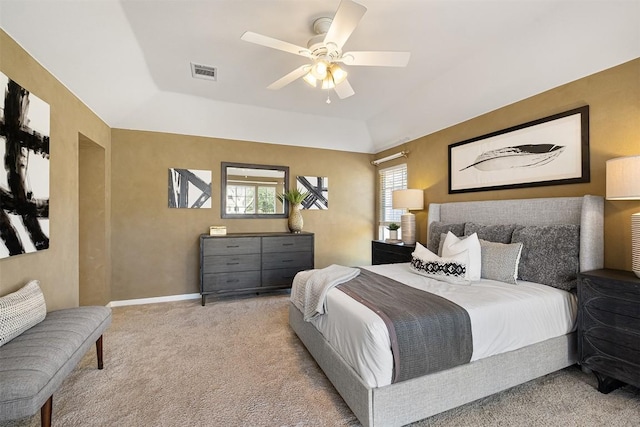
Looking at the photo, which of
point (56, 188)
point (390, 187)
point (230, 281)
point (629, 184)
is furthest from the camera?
point (390, 187)

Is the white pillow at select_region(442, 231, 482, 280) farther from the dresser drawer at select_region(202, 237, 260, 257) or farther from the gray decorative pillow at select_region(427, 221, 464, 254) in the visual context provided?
the dresser drawer at select_region(202, 237, 260, 257)

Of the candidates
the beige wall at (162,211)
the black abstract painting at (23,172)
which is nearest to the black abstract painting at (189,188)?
the beige wall at (162,211)

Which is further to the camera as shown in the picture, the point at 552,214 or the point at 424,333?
the point at 552,214

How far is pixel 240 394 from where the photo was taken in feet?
6.34

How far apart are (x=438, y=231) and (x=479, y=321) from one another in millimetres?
1832

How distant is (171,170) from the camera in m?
4.05

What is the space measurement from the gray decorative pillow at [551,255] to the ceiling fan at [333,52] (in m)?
1.90

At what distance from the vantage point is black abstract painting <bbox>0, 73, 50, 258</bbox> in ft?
5.96

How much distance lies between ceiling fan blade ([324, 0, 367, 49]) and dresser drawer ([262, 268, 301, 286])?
10.2ft

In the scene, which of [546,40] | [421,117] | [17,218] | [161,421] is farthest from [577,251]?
[17,218]

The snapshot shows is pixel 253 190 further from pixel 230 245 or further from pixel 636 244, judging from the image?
pixel 636 244

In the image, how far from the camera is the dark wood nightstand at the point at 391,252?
380cm

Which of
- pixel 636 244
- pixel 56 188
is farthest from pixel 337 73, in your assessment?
pixel 56 188

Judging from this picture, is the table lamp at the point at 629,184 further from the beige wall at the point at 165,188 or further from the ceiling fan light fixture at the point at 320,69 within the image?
A: the ceiling fan light fixture at the point at 320,69
